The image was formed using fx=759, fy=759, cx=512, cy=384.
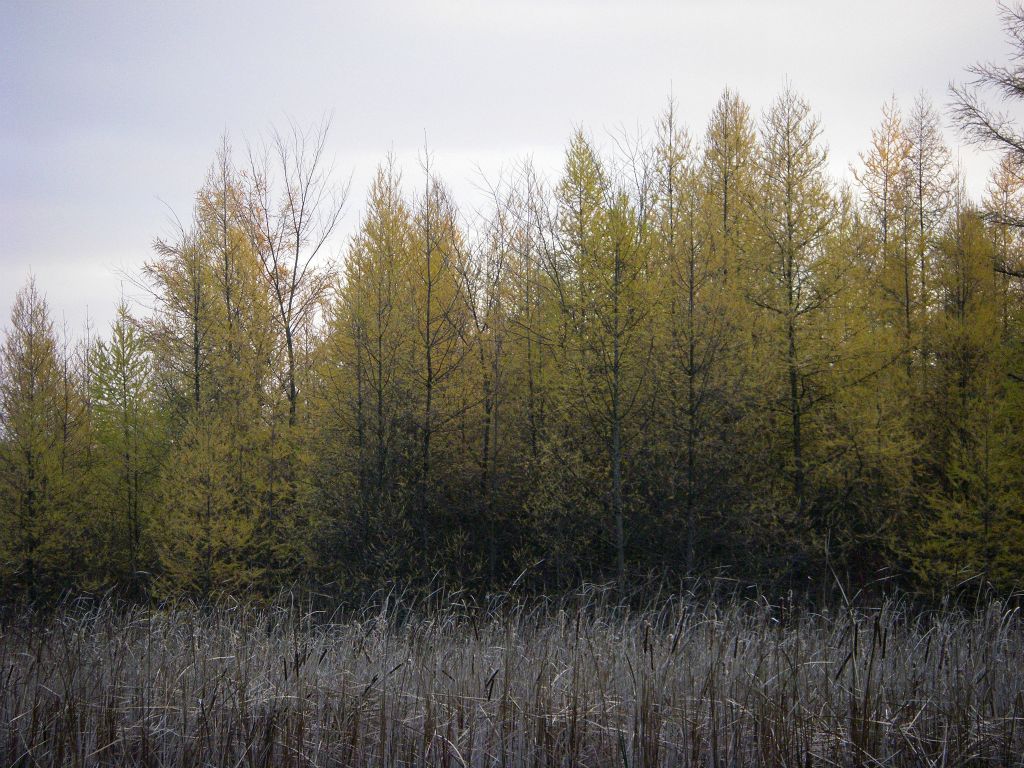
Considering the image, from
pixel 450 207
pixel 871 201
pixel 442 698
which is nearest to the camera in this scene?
pixel 442 698

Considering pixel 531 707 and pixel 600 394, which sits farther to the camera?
pixel 600 394

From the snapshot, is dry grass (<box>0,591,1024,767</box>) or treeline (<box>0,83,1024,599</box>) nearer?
dry grass (<box>0,591,1024,767</box>)

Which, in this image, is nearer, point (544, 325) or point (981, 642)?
point (981, 642)

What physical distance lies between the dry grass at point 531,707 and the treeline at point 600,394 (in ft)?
28.0

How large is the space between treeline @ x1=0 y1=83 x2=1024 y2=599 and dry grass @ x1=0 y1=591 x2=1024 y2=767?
852cm

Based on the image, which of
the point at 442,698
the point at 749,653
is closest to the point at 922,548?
the point at 749,653

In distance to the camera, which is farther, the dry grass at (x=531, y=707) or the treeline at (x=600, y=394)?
the treeline at (x=600, y=394)

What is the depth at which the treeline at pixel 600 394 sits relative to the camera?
15.5m

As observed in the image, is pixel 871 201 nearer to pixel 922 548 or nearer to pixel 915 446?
pixel 915 446

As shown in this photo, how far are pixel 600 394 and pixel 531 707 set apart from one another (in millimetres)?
11381

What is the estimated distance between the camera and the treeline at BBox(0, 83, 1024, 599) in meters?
15.5

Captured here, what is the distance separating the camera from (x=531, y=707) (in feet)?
14.8

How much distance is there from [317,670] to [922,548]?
54.0 feet

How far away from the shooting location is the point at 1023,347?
19.6m
